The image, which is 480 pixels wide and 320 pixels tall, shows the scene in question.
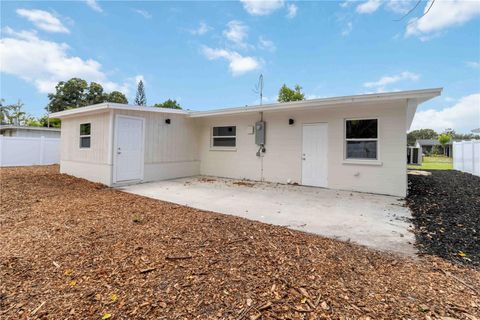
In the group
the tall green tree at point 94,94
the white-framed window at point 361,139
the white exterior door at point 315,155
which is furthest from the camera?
the tall green tree at point 94,94

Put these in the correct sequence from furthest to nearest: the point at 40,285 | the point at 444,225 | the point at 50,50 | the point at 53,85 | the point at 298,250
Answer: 1. the point at 53,85
2. the point at 50,50
3. the point at 444,225
4. the point at 298,250
5. the point at 40,285

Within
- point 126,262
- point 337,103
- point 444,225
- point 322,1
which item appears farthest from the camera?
point 322,1

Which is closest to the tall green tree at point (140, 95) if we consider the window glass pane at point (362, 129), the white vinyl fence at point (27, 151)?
the white vinyl fence at point (27, 151)

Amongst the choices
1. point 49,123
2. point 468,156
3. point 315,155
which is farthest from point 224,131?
point 49,123

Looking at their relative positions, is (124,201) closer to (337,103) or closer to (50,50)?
(337,103)

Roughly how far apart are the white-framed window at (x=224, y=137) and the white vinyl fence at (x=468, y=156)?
11.6m

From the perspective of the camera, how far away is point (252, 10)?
1029cm

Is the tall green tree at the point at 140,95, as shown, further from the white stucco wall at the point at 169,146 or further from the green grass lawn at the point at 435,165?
the green grass lawn at the point at 435,165

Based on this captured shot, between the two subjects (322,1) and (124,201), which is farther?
(322,1)

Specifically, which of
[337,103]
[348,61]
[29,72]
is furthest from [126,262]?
[29,72]

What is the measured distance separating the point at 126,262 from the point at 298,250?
6.42ft

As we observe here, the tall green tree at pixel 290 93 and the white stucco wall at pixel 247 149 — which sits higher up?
the tall green tree at pixel 290 93

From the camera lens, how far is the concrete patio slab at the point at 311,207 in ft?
12.4

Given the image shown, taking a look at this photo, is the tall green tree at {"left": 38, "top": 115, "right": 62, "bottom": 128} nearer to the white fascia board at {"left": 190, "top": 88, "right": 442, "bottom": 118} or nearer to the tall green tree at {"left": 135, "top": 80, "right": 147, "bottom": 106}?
the tall green tree at {"left": 135, "top": 80, "right": 147, "bottom": 106}
